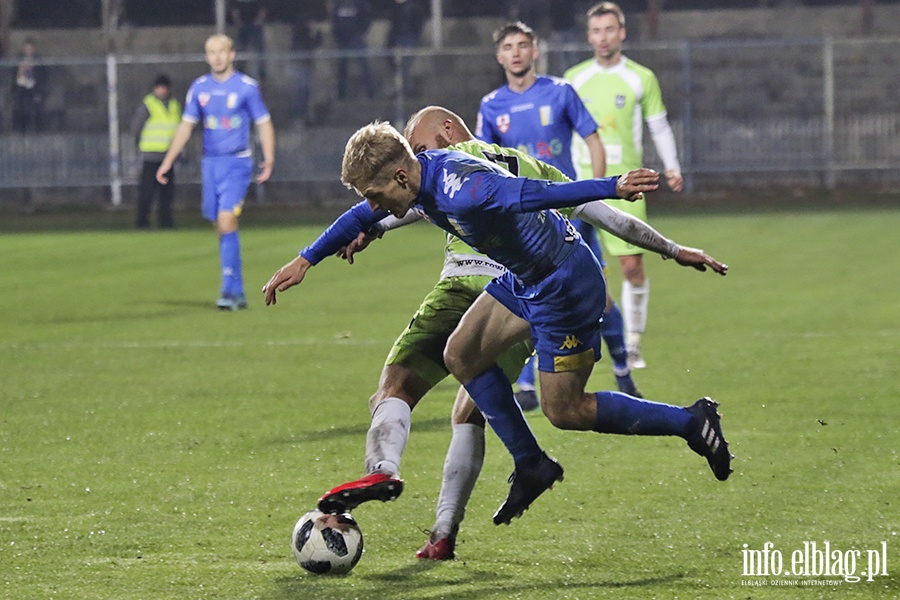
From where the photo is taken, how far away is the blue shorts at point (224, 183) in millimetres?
13828

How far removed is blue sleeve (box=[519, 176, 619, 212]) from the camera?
499 centimetres

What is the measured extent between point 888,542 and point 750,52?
22879 millimetres

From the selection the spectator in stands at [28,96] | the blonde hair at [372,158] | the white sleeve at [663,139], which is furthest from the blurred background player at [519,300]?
the spectator in stands at [28,96]

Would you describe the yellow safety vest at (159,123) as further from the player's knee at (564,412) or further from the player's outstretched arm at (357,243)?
the player's knee at (564,412)

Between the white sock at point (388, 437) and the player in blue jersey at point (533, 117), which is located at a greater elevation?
the player in blue jersey at point (533, 117)

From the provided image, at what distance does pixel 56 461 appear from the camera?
24.1ft

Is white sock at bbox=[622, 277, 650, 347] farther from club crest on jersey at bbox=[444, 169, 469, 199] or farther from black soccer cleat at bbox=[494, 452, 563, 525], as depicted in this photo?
club crest on jersey at bbox=[444, 169, 469, 199]

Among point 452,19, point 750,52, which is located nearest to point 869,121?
point 750,52

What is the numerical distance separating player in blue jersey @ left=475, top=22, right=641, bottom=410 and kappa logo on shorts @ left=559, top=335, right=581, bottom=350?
3.03m

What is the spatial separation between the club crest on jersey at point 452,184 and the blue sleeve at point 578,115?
3.83 metres

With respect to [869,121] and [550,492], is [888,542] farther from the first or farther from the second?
[869,121]

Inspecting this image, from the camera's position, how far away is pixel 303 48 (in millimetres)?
29844

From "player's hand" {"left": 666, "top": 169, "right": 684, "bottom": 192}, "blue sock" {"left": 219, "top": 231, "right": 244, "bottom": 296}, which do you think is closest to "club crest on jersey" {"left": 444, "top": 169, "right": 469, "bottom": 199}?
"player's hand" {"left": 666, "top": 169, "right": 684, "bottom": 192}

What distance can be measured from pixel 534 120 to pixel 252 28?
21.2m
